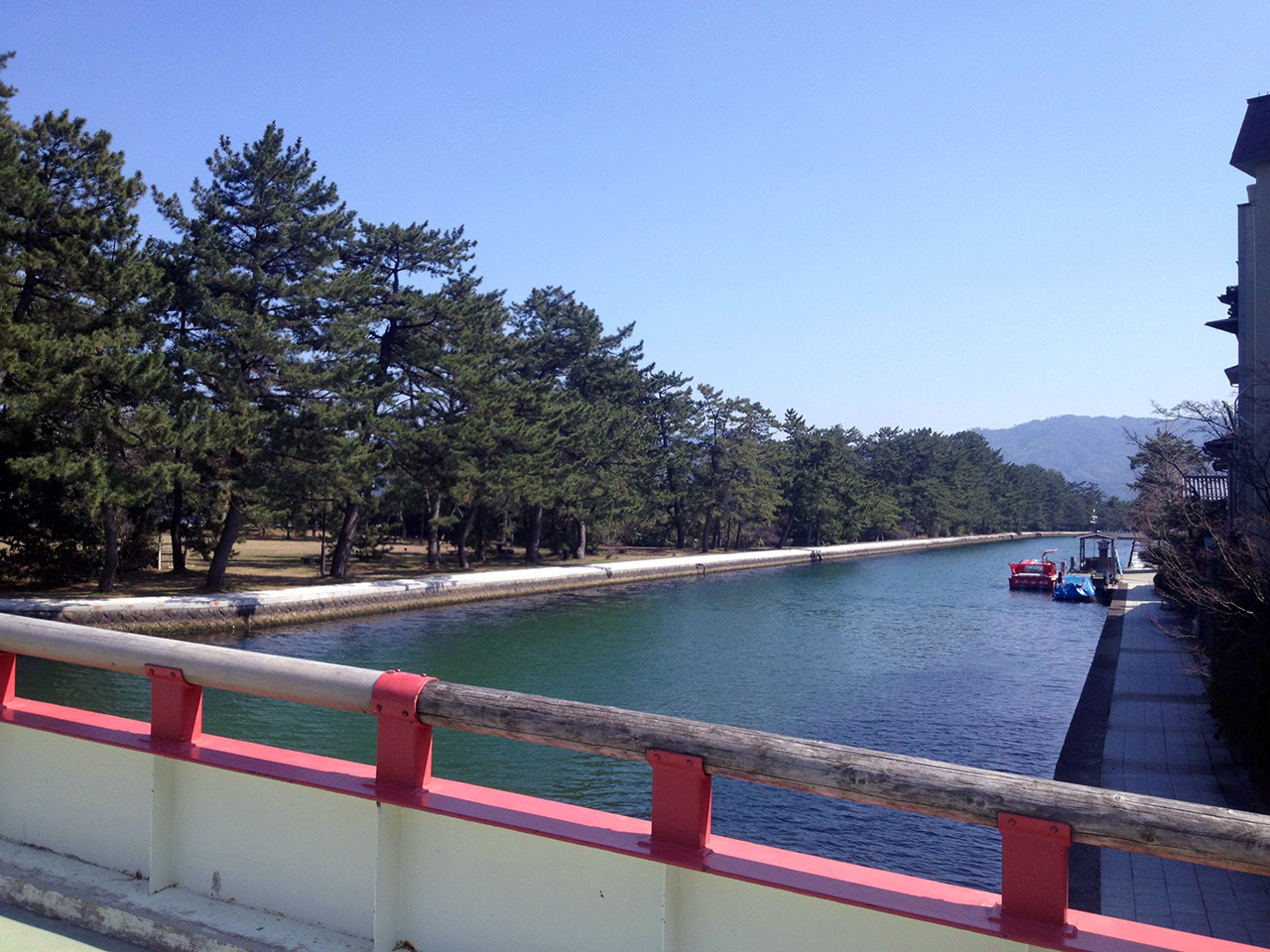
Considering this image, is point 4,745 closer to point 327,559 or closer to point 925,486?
point 327,559

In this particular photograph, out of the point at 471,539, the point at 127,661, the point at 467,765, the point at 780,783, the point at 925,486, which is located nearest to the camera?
the point at 780,783

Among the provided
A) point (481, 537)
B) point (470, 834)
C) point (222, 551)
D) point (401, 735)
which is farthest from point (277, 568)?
point (470, 834)

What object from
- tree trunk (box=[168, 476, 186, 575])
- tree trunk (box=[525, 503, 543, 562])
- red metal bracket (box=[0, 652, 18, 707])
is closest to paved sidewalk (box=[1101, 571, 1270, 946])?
red metal bracket (box=[0, 652, 18, 707])

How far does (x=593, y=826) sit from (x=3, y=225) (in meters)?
24.3

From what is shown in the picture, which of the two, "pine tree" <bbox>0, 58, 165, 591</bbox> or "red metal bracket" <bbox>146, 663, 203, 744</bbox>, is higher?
"pine tree" <bbox>0, 58, 165, 591</bbox>

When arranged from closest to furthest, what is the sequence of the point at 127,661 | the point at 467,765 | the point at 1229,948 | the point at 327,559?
1. the point at 1229,948
2. the point at 127,661
3. the point at 467,765
4. the point at 327,559

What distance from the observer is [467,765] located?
13578 millimetres

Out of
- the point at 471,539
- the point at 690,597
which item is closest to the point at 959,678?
the point at 690,597

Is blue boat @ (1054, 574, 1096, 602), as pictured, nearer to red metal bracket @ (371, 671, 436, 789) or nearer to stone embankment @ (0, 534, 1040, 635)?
stone embankment @ (0, 534, 1040, 635)

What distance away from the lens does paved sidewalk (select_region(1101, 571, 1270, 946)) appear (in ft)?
24.1

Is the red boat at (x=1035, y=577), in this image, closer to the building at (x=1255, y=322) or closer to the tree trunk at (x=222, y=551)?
the building at (x=1255, y=322)

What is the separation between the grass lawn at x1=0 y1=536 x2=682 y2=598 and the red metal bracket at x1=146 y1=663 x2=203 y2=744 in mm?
24366

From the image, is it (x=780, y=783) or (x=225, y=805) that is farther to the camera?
(x=225, y=805)

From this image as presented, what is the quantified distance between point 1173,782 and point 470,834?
10.9m
